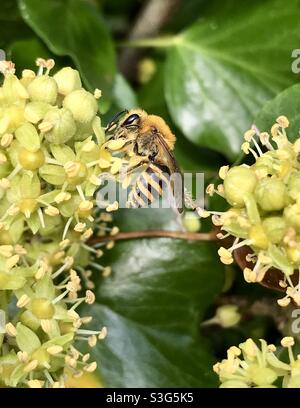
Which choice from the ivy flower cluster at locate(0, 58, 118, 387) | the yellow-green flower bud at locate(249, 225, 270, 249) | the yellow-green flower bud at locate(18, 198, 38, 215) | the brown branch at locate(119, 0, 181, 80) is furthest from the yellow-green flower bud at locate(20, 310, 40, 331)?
the brown branch at locate(119, 0, 181, 80)

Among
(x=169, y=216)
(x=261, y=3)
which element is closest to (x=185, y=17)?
(x=261, y=3)

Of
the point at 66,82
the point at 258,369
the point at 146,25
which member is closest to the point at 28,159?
the point at 66,82

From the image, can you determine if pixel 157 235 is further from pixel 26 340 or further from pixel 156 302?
pixel 26 340

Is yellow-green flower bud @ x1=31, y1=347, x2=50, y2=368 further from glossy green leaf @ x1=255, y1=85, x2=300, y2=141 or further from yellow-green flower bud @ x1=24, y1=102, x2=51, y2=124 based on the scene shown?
glossy green leaf @ x1=255, y1=85, x2=300, y2=141

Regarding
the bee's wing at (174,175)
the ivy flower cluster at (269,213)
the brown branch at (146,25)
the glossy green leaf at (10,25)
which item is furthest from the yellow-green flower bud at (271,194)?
the brown branch at (146,25)

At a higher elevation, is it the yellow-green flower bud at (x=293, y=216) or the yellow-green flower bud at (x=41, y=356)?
the yellow-green flower bud at (x=293, y=216)

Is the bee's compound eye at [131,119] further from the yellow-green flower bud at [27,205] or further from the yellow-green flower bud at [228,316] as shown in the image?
the yellow-green flower bud at [228,316]
